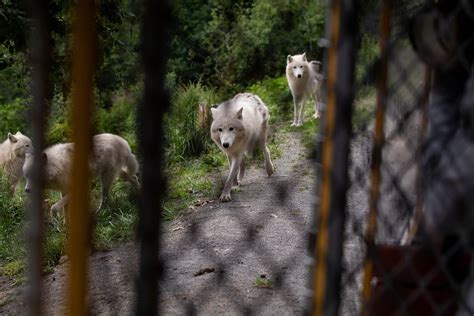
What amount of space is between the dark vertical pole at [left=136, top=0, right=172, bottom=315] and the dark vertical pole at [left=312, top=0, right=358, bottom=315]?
0.87ft

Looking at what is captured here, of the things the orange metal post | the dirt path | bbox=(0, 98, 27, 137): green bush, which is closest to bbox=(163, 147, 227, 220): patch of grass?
the dirt path

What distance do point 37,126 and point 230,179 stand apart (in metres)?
5.45

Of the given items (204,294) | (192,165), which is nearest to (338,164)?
(204,294)

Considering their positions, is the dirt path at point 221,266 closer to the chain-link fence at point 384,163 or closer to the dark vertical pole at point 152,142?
the chain-link fence at point 384,163

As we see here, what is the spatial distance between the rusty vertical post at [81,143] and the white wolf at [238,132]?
201 inches

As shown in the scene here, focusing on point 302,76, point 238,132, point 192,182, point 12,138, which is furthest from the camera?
point 302,76

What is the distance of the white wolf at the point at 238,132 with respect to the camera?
20.8ft

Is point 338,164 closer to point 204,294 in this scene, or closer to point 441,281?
point 441,281

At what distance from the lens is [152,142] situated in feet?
2.63

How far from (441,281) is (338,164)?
40 centimetres

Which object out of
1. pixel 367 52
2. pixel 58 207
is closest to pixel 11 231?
pixel 58 207

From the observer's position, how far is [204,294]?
313 cm

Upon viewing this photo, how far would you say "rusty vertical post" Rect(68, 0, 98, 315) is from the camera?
0.75 m

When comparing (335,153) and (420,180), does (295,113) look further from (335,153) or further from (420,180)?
(335,153)
